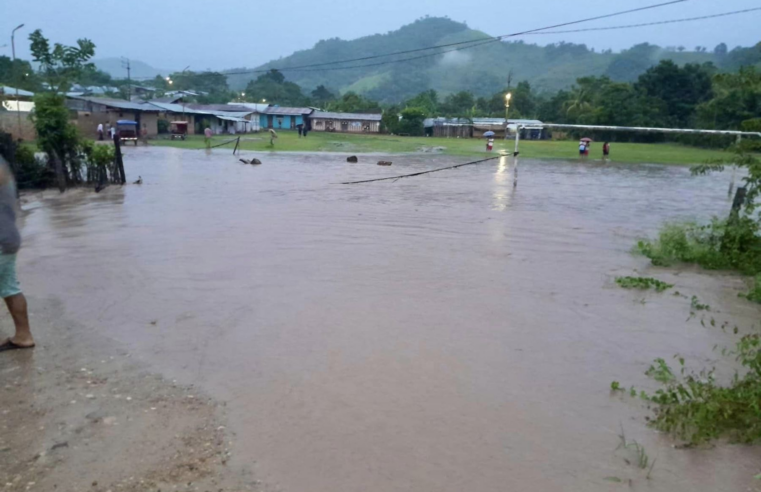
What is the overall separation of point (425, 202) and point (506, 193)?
4.16 metres

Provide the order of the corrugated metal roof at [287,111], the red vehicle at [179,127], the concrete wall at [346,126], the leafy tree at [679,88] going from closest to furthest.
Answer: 1. the red vehicle at [179,127]
2. the leafy tree at [679,88]
3. the concrete wall at [346,126]
4. the corrugated metal roof at [287,111]

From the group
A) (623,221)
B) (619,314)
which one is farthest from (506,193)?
(619,314)

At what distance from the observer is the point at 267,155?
3547 centimetres

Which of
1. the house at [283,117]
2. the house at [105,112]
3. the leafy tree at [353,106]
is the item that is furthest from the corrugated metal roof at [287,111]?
the house at [105,112]

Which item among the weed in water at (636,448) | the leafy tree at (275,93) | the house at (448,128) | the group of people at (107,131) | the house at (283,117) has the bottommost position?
the weed in water at (636,448)

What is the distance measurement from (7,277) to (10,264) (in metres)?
0.13

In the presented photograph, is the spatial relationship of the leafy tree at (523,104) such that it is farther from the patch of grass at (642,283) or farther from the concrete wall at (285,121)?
the patch of grass at (642,283)

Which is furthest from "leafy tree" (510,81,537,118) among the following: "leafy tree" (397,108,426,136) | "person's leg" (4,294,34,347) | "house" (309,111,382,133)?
"person's leg" (4,294,34,347)

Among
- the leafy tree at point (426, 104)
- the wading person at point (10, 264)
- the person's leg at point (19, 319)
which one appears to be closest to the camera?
the wading person at point (10, 264)

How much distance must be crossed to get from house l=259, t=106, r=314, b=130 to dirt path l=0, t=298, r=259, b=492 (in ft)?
239

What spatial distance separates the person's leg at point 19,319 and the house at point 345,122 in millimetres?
68799

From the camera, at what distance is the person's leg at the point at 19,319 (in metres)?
5.99

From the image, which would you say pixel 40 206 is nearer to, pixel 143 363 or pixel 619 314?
pixel 143 363

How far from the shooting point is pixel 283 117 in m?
78.3
